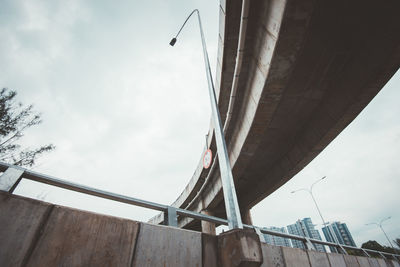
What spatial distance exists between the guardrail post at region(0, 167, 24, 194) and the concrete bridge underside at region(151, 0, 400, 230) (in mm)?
4825

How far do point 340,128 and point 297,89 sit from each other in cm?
224

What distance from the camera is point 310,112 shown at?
265 inches

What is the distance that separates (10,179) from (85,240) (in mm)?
785

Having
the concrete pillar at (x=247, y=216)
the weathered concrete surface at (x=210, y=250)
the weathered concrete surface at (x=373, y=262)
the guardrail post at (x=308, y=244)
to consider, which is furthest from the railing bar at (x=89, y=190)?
the concrete pillar at (x=247, y=216)

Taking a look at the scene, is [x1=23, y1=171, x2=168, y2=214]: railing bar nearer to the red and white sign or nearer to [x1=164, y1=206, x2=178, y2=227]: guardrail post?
[x1=164, y1=206, x2=178, y2=227]: guardrail post

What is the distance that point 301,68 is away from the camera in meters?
5.46

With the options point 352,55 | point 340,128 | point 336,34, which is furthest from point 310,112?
point 336,34

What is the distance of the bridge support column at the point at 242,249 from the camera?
1354 mm

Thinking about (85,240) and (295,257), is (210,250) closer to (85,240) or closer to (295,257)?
(85,240)

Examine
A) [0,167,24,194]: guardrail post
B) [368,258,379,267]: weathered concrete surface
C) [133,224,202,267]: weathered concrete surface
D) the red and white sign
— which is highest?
the red and white sign

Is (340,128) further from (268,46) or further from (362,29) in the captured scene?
(268,46)

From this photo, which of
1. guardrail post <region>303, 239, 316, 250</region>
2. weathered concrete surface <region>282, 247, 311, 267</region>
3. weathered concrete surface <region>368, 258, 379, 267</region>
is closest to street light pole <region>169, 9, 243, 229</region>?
weathered concrete surface <region>282, 247, 311, 267</region>

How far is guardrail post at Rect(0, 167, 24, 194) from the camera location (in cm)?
134

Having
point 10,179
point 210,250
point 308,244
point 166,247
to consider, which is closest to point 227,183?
point 210,250
